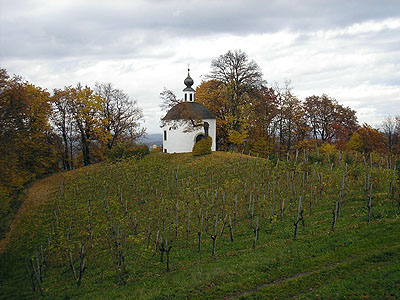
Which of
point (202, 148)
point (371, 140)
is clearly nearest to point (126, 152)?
point (202, 148)

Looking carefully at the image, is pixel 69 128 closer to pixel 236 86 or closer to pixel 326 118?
pixel 236 86

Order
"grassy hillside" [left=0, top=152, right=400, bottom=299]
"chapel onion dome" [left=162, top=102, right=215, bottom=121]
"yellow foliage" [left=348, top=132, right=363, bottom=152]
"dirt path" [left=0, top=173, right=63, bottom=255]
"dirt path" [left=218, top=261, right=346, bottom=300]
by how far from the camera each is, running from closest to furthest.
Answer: "dirt path" [left=218, top=261, right=346, bottom=300], "grassy hillside" [left=0, top=152, right=400, bottom=299], "dirt path" [left=0, top=173, right=63, bottom=255], "chapel onion dome" [left=162, top=102, right=215, bottom=121], "yellow foliage" [left=348, top=132, right=363, bottom=152]

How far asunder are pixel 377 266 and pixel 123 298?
8.20 metres

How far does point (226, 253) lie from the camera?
13102mm

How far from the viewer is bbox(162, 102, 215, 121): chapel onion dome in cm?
3400

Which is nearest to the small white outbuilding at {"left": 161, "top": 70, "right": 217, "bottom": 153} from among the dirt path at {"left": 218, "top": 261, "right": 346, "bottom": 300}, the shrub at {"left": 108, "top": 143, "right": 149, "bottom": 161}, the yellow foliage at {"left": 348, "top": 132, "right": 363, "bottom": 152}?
the shrub at {"left": 108, "top": 143, "right": 149, "bottom": 161}

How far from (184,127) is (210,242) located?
69.4 ft

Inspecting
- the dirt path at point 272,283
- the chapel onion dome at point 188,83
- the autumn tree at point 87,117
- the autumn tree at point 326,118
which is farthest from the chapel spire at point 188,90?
the dirt path at point 272,283

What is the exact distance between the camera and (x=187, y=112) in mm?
33969

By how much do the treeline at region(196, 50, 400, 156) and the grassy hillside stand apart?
13.9 meters

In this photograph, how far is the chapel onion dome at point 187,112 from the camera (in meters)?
34.0

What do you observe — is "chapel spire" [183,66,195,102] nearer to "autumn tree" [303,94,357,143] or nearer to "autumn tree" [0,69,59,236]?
"autumn tree" [0,69,59,236]

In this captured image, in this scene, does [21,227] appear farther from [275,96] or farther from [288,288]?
[275,96]

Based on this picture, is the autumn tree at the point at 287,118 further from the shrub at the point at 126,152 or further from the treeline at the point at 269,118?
the shrub at the point at 126,152
